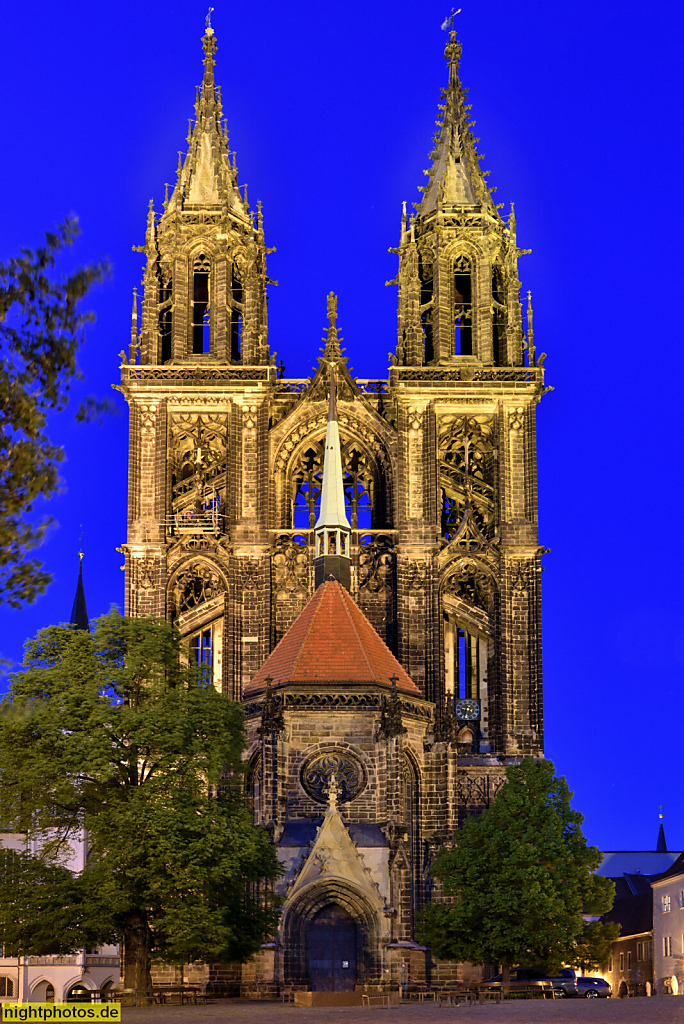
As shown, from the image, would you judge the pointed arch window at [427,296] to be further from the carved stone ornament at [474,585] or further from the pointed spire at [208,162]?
the carved stone ornament at [474,585]

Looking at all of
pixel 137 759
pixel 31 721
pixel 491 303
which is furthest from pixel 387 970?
pixel 491 303

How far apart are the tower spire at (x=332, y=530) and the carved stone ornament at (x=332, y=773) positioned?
30.3ft

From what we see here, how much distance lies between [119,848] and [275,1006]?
23.1 feet

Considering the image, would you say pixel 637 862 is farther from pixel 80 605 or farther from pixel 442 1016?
pixel 442 1016

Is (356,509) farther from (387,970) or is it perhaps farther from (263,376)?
(387,970)

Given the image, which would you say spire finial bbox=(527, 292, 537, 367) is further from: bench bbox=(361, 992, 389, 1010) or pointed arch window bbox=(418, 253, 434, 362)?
bench bbox=(361, 992, 389, 1010)

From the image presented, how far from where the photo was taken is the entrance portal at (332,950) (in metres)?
54.0

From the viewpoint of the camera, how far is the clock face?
6812 cm

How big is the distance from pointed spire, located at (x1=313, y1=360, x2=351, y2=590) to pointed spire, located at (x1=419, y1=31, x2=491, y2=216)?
1502cm

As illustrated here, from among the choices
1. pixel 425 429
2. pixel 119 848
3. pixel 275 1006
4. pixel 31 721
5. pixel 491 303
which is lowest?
pixel 275 1006

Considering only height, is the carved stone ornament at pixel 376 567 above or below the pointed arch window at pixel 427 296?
below

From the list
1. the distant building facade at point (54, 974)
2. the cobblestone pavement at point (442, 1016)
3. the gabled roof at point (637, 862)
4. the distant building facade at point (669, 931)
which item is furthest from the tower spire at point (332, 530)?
the gabled roof at point (637, 862)

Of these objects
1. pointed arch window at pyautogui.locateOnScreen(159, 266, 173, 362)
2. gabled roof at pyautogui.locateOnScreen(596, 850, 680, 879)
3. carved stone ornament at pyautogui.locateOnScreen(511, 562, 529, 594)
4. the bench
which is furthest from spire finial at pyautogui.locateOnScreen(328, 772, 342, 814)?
gabled roof at pyautogui.locateOnScreen(596, 850, 680, 879)

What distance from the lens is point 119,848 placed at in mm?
43375
